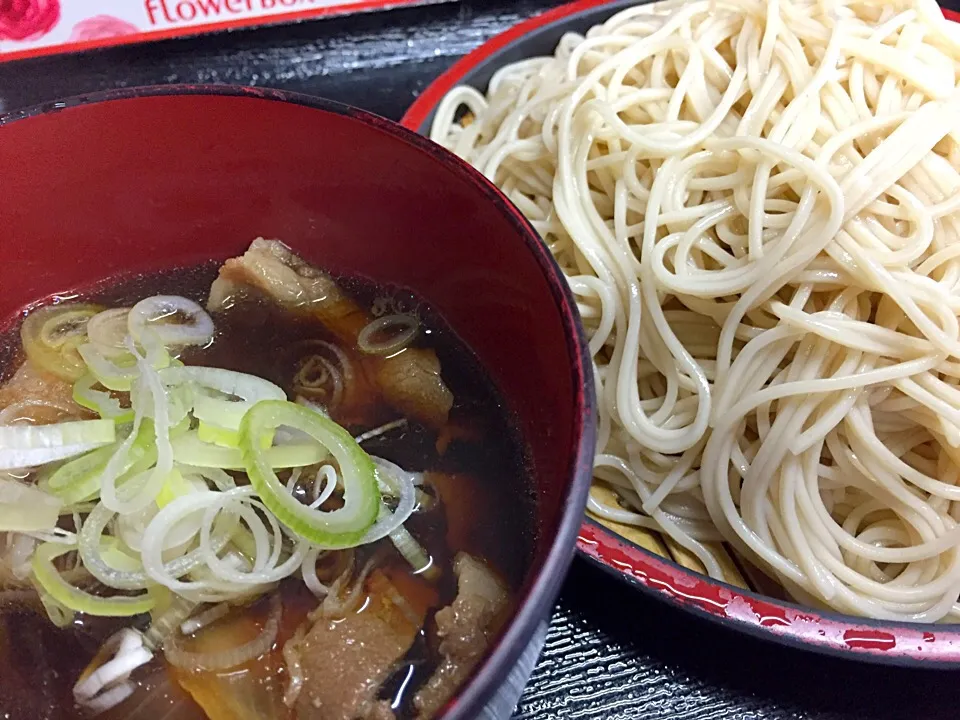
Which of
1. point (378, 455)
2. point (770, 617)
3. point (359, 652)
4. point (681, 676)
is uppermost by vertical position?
point (378, 455)

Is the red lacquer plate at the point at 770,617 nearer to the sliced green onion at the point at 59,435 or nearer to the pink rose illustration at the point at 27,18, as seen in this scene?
the sliced green onion at the point at 59,435

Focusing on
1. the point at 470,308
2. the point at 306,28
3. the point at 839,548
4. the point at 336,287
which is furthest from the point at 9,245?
the point at 839,548

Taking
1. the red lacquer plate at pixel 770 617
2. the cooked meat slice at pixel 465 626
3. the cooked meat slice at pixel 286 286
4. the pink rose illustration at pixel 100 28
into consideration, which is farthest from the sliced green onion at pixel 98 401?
the pink rose illustration at pixel 100 28

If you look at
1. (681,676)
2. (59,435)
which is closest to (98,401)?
(59,435)

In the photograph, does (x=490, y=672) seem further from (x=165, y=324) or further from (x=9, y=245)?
(x=9, y=245)

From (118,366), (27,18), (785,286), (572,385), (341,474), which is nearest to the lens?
(572,385)

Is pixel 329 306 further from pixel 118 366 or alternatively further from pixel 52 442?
pixel 52 442
